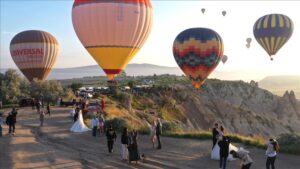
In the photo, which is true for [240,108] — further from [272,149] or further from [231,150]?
[272,149]

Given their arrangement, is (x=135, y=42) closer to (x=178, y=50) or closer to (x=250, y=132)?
(x=178, y=50)

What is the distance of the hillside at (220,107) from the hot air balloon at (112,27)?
703 inches

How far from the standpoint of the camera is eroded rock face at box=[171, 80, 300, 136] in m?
82.9

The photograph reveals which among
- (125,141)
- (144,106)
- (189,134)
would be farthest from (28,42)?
(125,141)

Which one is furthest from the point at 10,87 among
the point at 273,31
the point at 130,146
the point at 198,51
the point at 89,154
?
the point at 130,146

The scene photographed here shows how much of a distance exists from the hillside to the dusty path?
91.1ft

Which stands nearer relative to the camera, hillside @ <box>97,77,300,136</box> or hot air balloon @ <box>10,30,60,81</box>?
hot air balloon @ <box>10,30,60,81</box>

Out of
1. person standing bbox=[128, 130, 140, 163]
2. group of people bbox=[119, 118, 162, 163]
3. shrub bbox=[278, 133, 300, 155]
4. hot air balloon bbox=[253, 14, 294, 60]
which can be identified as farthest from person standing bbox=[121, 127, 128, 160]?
hot air balloon bbox=[253, 14, 294, 60]

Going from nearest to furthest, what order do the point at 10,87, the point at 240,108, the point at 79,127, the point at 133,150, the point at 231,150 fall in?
the point at 231,150 → the point at 133,150 → the point at 79,127 → the point at 10,87 → the point at 240,108

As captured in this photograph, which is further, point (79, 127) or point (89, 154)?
point (79, 127)

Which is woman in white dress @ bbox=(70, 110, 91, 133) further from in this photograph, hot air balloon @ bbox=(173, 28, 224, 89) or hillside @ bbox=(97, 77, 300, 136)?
hillside @ bbox=(97, 77, 300, 136)

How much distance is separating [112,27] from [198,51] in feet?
44.3

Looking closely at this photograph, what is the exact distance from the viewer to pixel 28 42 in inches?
2410

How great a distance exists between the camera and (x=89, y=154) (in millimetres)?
23094
